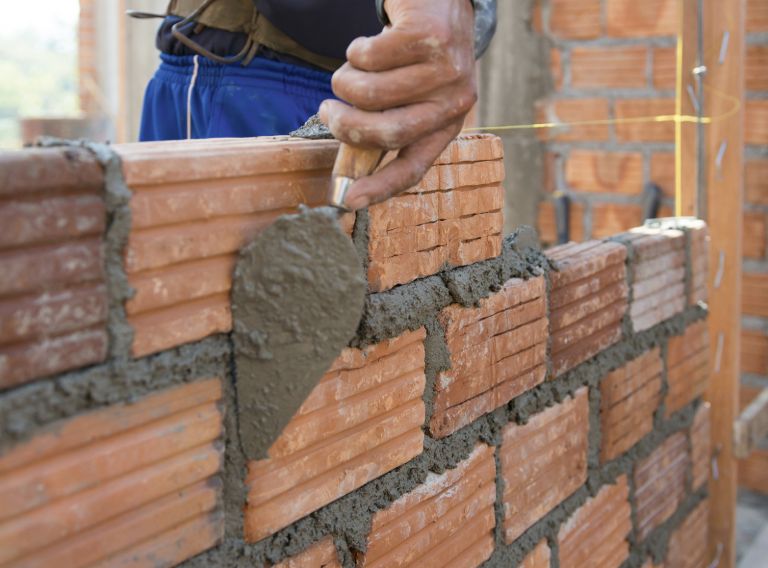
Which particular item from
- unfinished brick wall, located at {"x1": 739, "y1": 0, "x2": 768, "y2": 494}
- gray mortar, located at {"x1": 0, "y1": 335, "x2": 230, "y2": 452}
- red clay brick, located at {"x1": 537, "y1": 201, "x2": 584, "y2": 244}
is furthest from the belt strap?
red clay brick, located at {"x1": 537, "y1": 201, "x2": 584, "y2": 244}

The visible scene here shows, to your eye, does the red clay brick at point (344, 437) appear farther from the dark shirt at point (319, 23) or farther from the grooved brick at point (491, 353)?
the dark shirt at point (319, 23)

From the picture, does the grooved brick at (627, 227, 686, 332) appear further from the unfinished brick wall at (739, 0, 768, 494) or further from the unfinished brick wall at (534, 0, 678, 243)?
the unfinished brick wall at (534, 0, 678, 243)

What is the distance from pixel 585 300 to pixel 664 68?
6.21ft

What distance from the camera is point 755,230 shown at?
3.08 metres

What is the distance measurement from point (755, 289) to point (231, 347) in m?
2.57

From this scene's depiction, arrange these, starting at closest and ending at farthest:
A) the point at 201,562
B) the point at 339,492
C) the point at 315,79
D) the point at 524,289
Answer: the point at 201,562 < the point at 339,492 < the point at 524,289 < the point at 315,79

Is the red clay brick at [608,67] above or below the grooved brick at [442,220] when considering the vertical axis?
above

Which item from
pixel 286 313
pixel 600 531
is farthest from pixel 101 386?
pixel 600 531

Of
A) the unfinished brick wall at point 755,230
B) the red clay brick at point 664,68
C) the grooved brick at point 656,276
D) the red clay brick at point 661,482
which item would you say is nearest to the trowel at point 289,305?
the grooved brick at point 656,276

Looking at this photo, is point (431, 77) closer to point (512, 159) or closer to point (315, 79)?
point (315, 79)

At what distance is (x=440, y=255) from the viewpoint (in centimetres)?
125

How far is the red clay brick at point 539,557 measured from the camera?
1501mm

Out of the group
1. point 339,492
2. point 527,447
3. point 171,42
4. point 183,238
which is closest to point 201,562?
point 339,492

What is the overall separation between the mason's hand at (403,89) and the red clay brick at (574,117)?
248 centimetres
